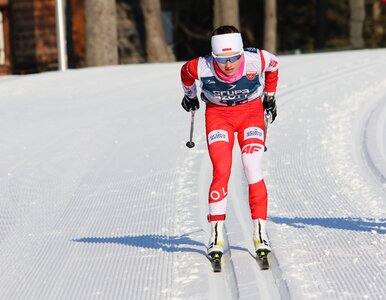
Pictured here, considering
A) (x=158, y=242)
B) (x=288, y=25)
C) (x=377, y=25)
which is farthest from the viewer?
(x=377, y=25)

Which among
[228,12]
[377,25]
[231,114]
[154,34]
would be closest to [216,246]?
[231,114]

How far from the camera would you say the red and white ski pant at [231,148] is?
7.80 m

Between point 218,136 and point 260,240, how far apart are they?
2.74ft

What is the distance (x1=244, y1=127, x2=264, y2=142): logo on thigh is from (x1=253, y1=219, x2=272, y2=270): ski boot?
0.62 m

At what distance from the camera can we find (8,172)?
1287 cm

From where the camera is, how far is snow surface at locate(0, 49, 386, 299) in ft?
24.3

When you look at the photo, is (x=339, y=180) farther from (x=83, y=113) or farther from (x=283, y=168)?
(x=83, y=113)

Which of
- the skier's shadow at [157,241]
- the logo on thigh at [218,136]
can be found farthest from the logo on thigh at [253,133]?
the skier's shadow at [157,241]

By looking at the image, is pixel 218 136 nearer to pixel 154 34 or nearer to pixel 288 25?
pixel 154 34

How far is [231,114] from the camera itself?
7945mm

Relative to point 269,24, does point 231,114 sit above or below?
above

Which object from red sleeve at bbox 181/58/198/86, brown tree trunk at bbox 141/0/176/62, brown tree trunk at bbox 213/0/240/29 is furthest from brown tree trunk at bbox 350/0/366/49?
red sleeve at bbox 181/58/198/86

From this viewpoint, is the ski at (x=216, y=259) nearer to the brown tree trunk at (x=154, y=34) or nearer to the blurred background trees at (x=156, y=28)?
the blurred background trees at (x=156, y=28)

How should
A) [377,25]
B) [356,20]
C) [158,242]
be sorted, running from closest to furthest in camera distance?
[158,242], [356,20], [377,25]
